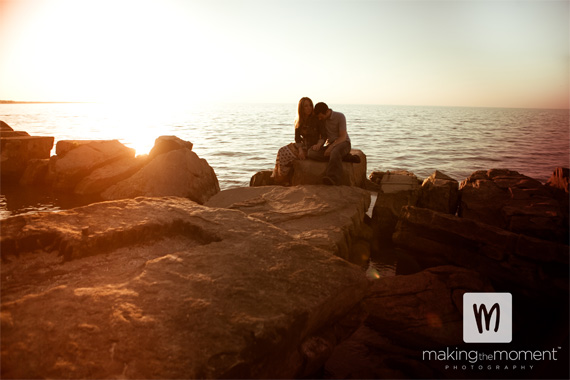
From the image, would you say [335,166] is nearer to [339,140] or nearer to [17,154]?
[339,140]

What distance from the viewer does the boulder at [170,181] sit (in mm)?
6934

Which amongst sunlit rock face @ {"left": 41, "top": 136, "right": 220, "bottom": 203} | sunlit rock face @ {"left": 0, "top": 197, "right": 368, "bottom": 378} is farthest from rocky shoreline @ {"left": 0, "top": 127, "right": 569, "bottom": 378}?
sunlit rock face @ {"left": 41, "top": 136, "right": 220, "bottom": 203}

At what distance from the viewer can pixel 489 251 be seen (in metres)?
3.75

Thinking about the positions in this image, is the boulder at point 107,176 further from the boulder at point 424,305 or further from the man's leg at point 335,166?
the boulder at point 424,305

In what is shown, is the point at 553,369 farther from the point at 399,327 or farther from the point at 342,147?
the point at 342,147

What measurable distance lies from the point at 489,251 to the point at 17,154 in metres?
11.4

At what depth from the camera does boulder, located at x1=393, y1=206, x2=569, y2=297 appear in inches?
133

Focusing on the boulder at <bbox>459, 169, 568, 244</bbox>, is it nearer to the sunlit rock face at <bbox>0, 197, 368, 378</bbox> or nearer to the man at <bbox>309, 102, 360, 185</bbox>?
the man at <bbox>309, 102, 360, 185</bbox>

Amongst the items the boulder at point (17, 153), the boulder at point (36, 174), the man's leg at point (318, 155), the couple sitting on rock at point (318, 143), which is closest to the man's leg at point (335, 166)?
the couple sitting on rock at point (318, 143)

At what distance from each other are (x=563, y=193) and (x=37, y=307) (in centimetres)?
620

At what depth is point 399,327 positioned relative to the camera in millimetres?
3311

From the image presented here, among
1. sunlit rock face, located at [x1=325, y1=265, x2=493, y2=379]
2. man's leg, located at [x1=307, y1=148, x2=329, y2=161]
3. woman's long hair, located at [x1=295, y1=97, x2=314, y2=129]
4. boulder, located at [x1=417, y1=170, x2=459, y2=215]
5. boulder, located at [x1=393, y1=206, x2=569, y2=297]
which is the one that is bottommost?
sunlit rock face, located at [x1=325, y1=265, x2=493, y2=379]

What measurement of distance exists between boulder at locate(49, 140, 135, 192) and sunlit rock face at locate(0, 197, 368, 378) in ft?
18.6

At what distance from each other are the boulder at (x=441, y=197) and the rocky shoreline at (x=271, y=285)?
0.03 metres
